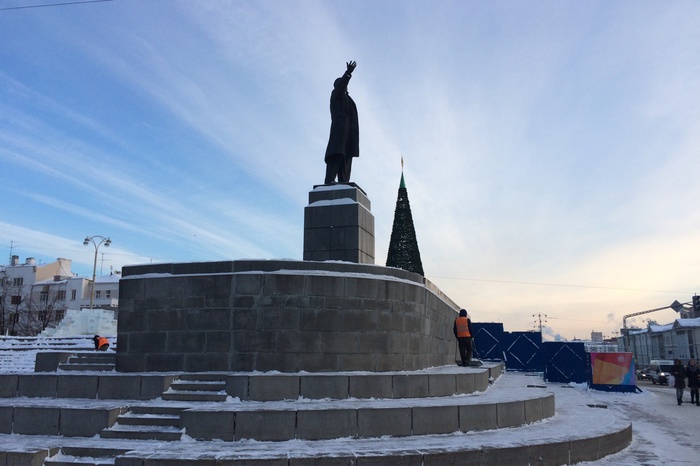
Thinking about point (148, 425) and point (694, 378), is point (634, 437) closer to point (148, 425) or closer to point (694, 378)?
point (148, 425)

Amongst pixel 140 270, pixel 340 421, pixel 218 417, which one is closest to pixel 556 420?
pixel 340 421

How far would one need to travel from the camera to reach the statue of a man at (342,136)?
1603 centimetres

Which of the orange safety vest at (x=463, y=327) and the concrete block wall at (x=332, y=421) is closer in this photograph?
the concrete block wall at (x=332, y=421)

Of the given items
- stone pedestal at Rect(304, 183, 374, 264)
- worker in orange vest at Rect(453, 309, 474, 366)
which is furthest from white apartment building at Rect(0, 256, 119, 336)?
worker in orange vest at Rect(453, 309, 474, 366)

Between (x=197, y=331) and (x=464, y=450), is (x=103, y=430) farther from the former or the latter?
(x=464, y=450)

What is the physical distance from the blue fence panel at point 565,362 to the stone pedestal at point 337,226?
14141 mm

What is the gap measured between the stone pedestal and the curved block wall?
254cm

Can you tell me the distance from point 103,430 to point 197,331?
2.81 metres

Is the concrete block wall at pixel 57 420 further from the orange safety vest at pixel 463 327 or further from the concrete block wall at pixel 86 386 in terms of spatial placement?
the orange safety vest at pixel 463 327

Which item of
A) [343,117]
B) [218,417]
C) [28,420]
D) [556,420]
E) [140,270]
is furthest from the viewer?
[343,117]

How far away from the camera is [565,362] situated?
2505 cm

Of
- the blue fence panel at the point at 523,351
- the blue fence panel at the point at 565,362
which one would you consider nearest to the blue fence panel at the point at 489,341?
the blue fence panel at the point at 523,351

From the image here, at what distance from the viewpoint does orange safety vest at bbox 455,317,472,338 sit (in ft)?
47.0

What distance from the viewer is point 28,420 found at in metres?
8.99
